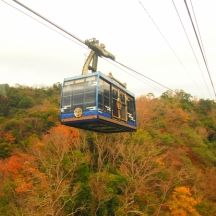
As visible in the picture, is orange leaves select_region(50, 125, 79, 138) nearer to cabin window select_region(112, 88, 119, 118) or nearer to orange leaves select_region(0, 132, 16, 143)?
orange leaves select_region(0, 132, 16, 143)

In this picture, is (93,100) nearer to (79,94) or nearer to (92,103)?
(92,103)

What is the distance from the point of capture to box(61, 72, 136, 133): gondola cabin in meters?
13.9

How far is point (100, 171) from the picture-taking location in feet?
116

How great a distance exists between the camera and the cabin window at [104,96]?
14.0 m

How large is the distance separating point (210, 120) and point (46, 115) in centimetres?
3316

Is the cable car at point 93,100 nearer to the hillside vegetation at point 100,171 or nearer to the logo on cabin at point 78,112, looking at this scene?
the logo on cabin at point 78,112

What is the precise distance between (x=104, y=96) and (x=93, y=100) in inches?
24.0

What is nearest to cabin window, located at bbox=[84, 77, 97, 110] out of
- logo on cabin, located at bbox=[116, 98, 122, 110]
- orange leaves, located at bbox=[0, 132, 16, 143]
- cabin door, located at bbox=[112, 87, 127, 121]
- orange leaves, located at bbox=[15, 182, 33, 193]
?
cabin door, located at bbox=[112, 87, 127, 121]

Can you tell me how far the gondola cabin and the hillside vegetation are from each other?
1422cm

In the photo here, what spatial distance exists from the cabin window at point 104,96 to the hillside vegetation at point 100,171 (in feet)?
49.3

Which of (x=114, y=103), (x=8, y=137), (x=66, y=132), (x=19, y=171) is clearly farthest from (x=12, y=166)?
(x=114, y=103)

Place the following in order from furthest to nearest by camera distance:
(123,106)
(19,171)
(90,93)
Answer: (19,171)
(123,106)
(90,93)

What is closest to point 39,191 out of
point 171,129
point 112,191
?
point 112,191

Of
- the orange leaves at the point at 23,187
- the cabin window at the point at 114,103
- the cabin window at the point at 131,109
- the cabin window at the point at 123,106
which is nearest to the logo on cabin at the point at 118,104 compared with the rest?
the cabin window at the point at 114,103
